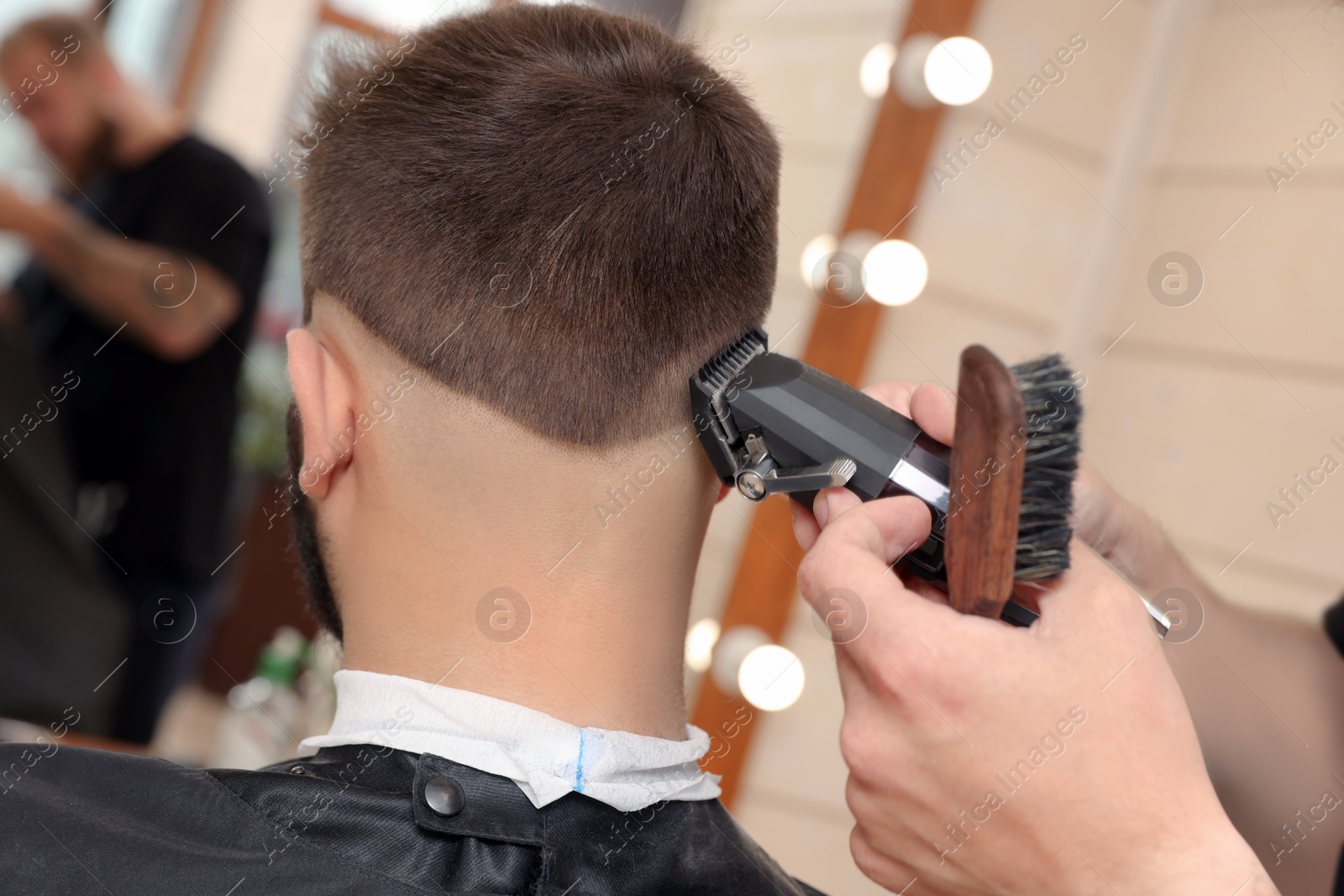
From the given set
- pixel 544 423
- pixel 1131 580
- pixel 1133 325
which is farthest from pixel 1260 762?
pixel 544 423

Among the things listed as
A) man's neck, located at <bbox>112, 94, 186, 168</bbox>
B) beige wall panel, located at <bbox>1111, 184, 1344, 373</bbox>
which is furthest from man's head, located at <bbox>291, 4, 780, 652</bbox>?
man's neck, located at <bbox>112, 94, 186, 168</bbox>

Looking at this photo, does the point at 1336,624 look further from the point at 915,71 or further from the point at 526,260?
the point at 526,260

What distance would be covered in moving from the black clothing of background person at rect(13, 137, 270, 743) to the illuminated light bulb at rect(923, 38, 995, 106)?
1701 millimetres

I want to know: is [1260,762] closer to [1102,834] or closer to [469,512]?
[1102,834]

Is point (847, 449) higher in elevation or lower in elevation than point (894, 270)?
higher

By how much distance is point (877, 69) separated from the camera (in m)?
2.29

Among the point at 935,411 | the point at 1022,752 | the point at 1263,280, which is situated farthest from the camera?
the point at 1263,280

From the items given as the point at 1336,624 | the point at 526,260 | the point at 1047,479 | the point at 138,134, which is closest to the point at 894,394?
the point at 1047,479

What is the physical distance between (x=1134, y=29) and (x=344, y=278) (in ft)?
6.41

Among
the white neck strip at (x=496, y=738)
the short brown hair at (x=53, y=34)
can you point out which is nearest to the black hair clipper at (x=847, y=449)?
the white neck strip at (x=496, y=738)

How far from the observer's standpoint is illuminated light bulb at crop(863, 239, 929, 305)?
7.30 ft

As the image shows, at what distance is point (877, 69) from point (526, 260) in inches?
60.4

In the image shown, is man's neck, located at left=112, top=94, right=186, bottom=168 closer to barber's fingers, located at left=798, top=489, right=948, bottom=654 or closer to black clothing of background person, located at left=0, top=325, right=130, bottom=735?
black clothing of background person, located at left=0, top=325, right=130, bottom=735

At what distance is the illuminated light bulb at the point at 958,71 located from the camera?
217cm
